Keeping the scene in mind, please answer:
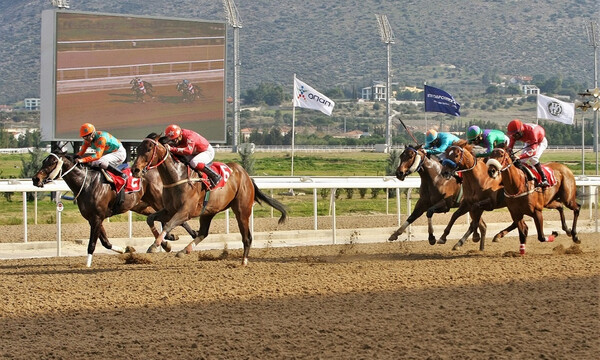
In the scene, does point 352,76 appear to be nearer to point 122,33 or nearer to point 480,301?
point 122,33

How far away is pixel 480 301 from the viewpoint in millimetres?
8031

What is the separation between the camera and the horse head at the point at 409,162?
12.1 m

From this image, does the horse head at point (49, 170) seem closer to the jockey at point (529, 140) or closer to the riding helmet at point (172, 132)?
the riding helmet at point (172, 132)

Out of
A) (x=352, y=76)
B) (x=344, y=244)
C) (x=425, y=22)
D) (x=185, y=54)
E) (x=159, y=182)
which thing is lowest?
(x=344, y=244)

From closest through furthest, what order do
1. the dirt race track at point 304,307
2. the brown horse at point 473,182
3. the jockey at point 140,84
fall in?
the dirt race track at point 304,307
the brown horse at point 473,182
the jockey at point 140,84

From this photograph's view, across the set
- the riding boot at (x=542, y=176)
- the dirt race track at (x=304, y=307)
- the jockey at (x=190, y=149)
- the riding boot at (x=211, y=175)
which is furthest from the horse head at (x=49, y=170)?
the riding boot at (x=542, y=176)

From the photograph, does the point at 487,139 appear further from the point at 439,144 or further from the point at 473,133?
the point at 439,144

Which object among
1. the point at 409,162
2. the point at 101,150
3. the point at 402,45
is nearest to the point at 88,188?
the point at 101,150

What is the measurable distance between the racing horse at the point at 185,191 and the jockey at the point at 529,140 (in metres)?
3.40

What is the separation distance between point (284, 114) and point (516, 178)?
436 feet

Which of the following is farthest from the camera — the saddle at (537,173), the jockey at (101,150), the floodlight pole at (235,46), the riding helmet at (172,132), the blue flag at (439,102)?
the floodlight pole at (235,46)

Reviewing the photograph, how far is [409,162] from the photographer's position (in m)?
12.1

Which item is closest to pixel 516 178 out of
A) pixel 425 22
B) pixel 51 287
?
pixel 51 287

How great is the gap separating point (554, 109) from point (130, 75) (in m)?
11.3
